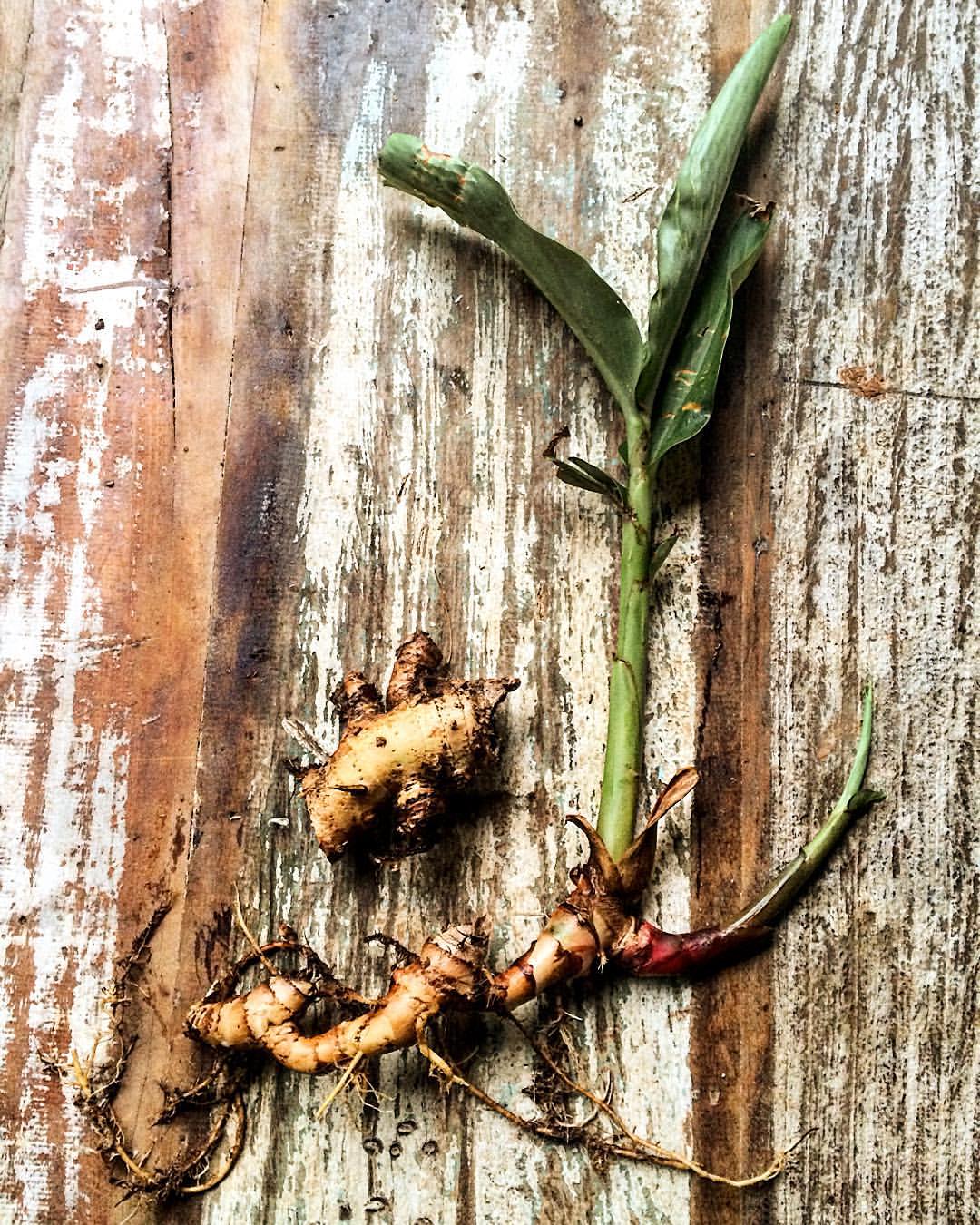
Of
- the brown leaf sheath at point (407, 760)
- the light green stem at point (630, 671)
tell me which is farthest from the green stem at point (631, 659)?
the brown leaf sheath at point (407, 760)

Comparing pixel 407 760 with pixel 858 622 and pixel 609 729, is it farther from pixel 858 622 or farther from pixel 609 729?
pixel 858 622

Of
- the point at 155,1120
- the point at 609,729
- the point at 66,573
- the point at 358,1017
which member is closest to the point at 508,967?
the point at 358,1017

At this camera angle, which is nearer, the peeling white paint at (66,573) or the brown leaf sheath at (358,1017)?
the brown leaf sheath at (358,1017)

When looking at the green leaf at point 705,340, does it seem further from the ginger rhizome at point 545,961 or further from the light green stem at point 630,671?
the ginger rhizome at point 545,961

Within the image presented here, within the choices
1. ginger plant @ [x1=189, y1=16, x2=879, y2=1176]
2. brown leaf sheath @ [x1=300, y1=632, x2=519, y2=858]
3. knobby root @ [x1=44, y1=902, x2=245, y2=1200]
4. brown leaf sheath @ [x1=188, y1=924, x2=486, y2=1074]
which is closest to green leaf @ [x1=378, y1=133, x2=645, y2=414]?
ginger plant @ [x1=189, y1=16, x2=879, y2=1176]

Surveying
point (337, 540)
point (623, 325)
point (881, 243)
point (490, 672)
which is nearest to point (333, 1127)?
point (490, 672)

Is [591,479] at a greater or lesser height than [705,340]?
lesser

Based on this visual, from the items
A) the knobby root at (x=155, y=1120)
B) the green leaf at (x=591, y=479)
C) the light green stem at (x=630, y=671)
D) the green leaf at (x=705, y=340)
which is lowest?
the knobby root at (x=155, y=1120)
